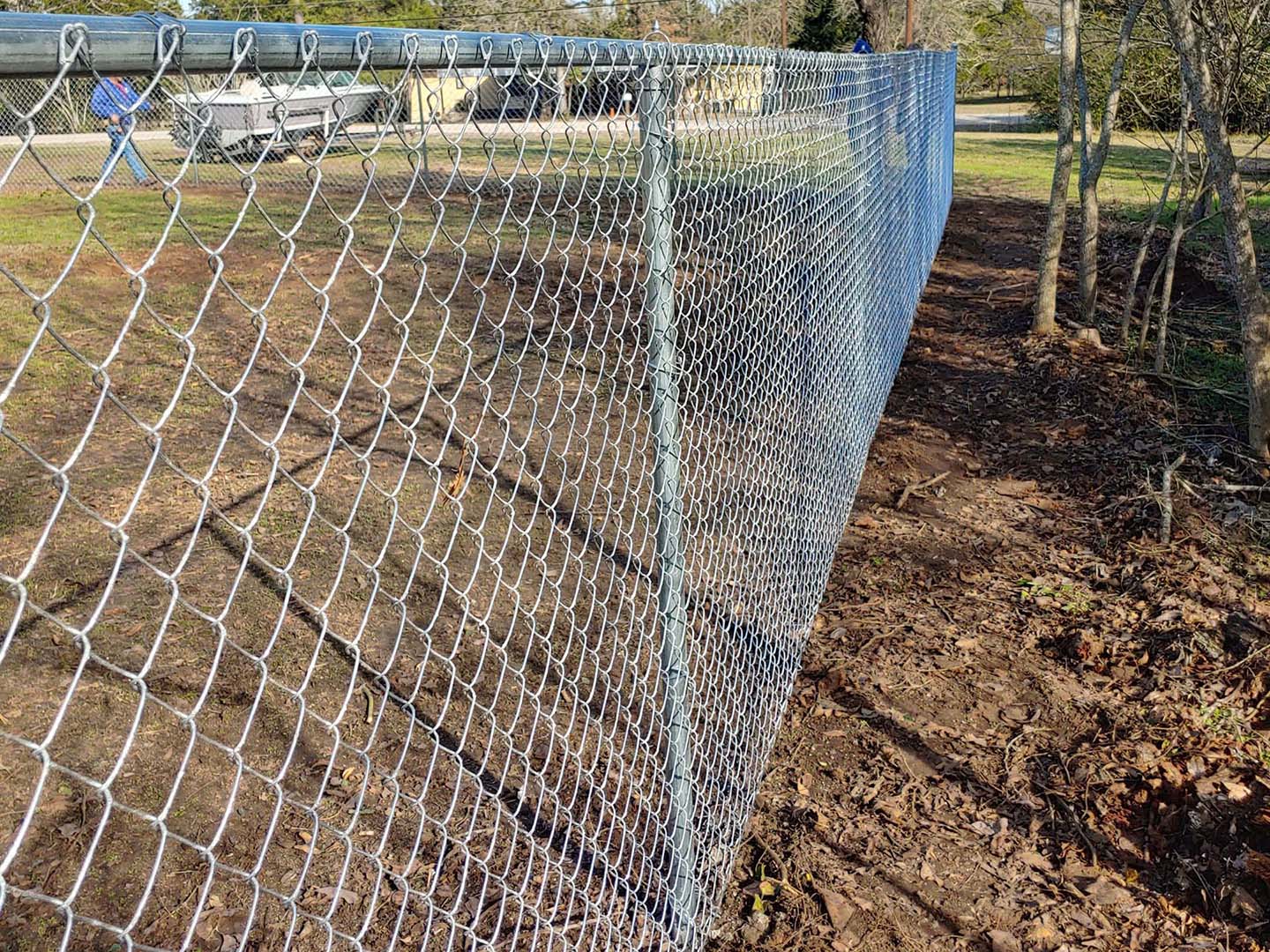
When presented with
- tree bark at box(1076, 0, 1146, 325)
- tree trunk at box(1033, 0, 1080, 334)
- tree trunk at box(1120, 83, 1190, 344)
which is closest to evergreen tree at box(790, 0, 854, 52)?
tree bark at box(1076, 0, 1146, 325)

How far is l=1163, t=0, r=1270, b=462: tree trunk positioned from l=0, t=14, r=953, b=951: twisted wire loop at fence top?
1.50m

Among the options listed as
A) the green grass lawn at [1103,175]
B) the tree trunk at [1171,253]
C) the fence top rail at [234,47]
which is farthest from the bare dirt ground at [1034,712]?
the green grass lawn at [1103,175]

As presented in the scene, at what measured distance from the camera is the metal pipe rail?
1.03 metres

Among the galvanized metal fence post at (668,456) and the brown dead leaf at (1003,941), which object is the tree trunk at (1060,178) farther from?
the galvanized metal fence post at (668,456)

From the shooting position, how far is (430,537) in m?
4.49

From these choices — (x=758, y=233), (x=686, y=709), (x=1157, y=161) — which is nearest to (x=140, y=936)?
(x=686, y=709)

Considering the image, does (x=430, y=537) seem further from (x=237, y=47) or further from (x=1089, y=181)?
(x=1089, y=181)

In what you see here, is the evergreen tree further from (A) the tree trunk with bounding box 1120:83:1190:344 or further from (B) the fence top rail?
(B) the fence top rail

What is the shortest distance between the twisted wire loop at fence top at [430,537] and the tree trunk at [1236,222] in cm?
150

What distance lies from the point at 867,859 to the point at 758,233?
6.29ft

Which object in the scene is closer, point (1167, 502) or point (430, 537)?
point (430, 537)

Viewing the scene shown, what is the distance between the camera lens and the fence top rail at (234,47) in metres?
1.03

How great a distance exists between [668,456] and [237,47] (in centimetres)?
131

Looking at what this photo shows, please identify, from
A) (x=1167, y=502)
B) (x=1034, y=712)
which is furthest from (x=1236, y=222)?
(x=1034, y=712)
